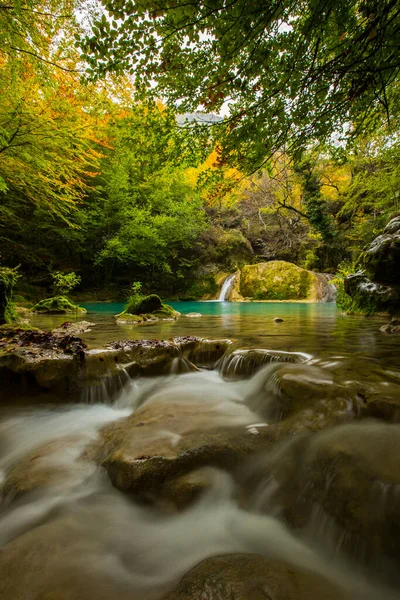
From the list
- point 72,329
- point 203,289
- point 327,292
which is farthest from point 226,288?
point 72,329

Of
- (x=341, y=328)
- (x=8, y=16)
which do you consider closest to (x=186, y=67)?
(x=8, y=16)

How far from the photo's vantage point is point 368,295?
7.85 m

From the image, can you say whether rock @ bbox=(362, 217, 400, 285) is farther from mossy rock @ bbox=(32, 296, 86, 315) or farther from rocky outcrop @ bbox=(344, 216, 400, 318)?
mossy rock @ bbox=(32, 296, 86, 315)

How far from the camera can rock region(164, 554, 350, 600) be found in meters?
1.00

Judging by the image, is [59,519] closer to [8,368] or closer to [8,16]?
[8,368]

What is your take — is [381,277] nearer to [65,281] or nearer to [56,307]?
[56,307]

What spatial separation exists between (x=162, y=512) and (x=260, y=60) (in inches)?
154

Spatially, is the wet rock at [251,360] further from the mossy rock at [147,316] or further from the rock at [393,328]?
the mossy rock at [147,316]

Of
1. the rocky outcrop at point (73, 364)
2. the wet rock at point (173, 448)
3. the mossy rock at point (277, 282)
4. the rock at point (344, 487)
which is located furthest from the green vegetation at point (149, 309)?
the mossy rock at point (277, 282)

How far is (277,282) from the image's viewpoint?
58.4 feet

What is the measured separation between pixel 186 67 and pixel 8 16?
8.86ft

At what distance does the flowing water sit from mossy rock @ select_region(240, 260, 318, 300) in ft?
49.1

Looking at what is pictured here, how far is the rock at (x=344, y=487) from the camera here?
4.22 ft

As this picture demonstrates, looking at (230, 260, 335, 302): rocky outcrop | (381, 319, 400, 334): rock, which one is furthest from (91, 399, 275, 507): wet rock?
(230, 260, 335, 302): rocky outcrop
